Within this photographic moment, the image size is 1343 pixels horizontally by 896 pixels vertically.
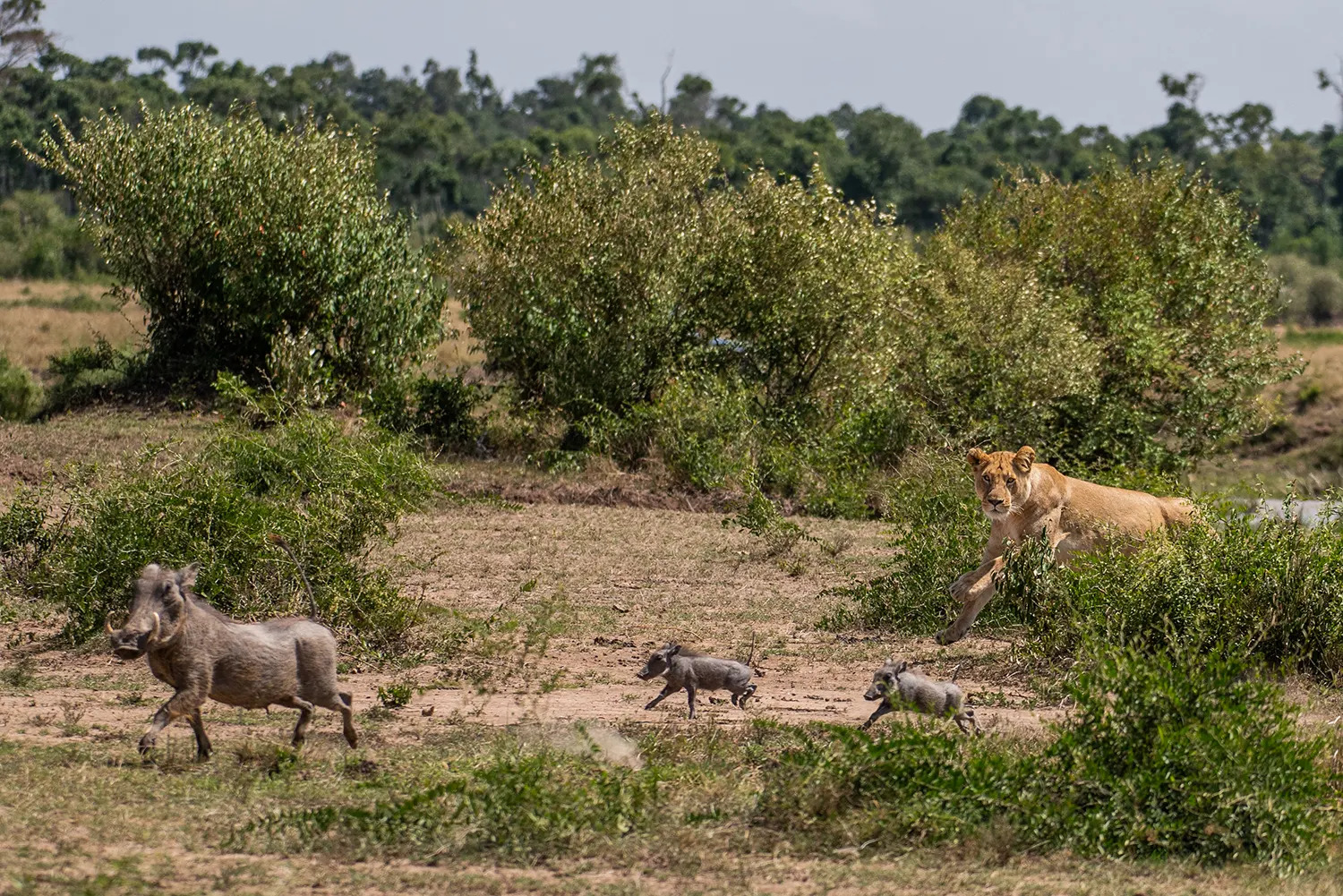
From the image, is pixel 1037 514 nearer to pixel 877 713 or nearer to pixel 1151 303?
pixel 877 713

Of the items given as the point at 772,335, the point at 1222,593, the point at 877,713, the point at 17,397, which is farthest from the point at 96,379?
the point at 877,713

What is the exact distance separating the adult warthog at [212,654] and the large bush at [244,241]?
1415 centimetres

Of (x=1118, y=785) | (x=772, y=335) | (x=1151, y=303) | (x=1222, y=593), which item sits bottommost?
(x=1118, y=785)

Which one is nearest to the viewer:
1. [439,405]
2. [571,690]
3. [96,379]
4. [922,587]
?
[571,690]

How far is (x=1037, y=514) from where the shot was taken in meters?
10.9

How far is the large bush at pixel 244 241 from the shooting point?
21750 millimetres

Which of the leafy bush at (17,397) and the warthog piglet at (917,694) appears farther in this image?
the leafy bush at (17,397)

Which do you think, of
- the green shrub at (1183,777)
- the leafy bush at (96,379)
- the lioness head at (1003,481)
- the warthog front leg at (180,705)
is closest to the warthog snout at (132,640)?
the warthog front leg at (180,705)

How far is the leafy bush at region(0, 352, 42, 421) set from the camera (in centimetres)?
2245

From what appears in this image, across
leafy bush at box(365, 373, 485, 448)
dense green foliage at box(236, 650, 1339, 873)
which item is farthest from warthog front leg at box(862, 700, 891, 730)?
leafy bush at box(365, 373, 485, 448)

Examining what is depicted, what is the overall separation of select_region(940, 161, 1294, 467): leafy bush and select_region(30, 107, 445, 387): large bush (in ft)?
28.1

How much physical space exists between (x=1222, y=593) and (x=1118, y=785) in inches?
141

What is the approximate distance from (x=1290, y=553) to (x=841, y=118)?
160m

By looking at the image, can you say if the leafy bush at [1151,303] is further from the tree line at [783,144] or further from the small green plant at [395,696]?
the tree line at [783,144]
